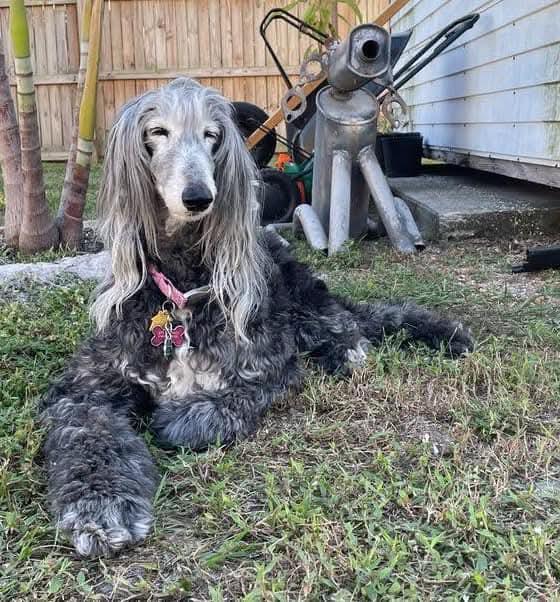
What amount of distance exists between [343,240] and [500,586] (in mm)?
3838

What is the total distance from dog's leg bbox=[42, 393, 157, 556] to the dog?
0.01 metres

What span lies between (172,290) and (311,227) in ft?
10.2

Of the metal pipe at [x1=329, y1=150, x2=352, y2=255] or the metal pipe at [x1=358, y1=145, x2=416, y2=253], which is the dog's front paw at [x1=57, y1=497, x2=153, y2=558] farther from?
the metal pipe at [x1=358, y1=145, x2=416, y2=253]

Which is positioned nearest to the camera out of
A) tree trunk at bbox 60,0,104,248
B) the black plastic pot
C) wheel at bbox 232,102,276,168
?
tree trunk at bbox 60,0,104,248

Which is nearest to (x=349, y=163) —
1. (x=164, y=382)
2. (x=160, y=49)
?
(x=164, y=382)

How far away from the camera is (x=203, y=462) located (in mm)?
2256

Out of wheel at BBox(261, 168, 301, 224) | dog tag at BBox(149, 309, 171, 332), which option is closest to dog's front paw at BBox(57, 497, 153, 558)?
dog tag at BBox(149, 309, 171, 332)

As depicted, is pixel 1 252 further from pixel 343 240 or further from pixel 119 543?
pixel 119 543

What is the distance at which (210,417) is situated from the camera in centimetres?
244

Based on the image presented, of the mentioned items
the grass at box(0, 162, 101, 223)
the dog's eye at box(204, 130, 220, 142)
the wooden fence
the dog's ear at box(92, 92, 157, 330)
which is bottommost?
the grass at box(0, 162, 101, 223)

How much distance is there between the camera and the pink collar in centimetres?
257

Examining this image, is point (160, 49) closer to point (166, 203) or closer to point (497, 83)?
point (497, 83)

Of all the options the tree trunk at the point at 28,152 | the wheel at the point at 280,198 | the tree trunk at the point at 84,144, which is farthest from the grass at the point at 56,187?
the wheel at the point at 280,198

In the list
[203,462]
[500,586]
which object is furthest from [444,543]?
[203,462]
